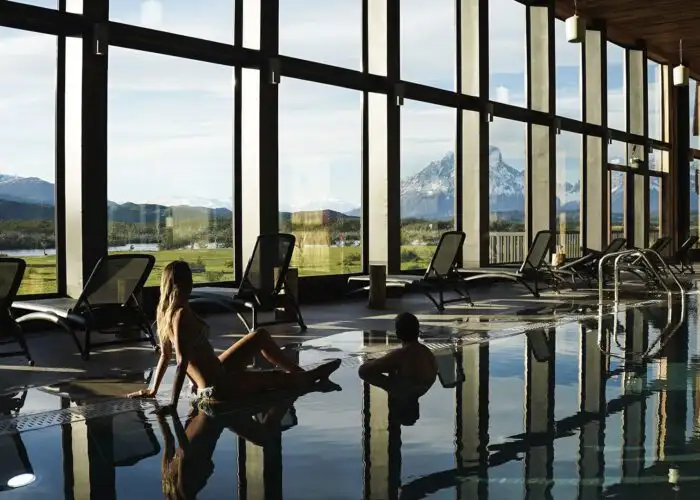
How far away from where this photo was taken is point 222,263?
9.73 meters

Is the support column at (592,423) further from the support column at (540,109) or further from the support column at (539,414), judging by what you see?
the support column at (540,109)

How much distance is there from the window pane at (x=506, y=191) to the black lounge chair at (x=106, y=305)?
868cm

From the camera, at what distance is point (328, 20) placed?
1117 cm

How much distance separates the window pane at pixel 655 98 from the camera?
66.8 ft

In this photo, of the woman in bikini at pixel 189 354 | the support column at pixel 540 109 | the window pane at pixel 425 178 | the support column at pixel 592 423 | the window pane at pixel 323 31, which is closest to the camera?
the support column at pixel 592 423

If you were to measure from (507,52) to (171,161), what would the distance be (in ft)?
25.6

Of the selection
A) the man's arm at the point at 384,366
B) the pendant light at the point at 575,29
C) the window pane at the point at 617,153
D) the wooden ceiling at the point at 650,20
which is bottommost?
the man's arm at the point at 384,366

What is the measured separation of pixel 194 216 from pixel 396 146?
349 centimetres

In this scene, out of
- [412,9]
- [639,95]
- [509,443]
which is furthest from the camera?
[639,95]

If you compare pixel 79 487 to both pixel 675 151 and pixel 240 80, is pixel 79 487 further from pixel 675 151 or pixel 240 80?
pixel 675 151

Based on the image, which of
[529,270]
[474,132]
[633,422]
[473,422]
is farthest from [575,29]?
[473,422]

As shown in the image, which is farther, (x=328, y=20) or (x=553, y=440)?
(x=328, y=20)

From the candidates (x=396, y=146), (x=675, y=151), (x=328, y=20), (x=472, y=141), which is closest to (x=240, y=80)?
(x=328, y=20)

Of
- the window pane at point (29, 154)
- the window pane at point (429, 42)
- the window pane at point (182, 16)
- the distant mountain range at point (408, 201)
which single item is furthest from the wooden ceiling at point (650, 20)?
the window pane at point (29, 154)
